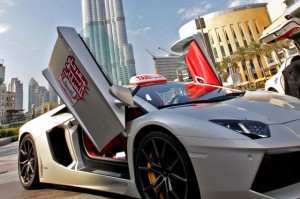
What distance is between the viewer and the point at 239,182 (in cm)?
176

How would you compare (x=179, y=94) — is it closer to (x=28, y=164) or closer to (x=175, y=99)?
(x=175, y=99)

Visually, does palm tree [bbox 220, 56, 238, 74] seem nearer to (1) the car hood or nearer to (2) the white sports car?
(2) the white sports car

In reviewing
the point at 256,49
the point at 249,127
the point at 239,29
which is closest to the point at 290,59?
the point at 249,127

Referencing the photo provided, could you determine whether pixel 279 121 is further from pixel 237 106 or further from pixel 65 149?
pixel 65 149

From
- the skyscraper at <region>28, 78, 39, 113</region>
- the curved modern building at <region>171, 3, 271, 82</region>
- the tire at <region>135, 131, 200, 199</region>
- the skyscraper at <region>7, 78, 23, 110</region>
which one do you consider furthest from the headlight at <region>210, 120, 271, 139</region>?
the skyscraper at <region>7, 78, 23, 110</region>

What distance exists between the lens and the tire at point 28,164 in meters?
3.77

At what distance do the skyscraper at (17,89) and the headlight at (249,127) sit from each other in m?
190

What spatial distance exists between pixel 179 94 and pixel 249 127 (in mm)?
1163

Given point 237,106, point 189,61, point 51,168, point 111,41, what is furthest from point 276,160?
point 189,61

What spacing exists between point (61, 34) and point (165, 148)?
180 cm

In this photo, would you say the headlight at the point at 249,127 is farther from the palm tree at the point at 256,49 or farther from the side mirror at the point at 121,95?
the palm tree at the point at 256,49

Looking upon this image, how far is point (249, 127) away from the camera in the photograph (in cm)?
190

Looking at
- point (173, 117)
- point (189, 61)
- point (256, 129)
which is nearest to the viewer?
point (256, 129)

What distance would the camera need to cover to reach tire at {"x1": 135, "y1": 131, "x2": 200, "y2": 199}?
201 centimetres
